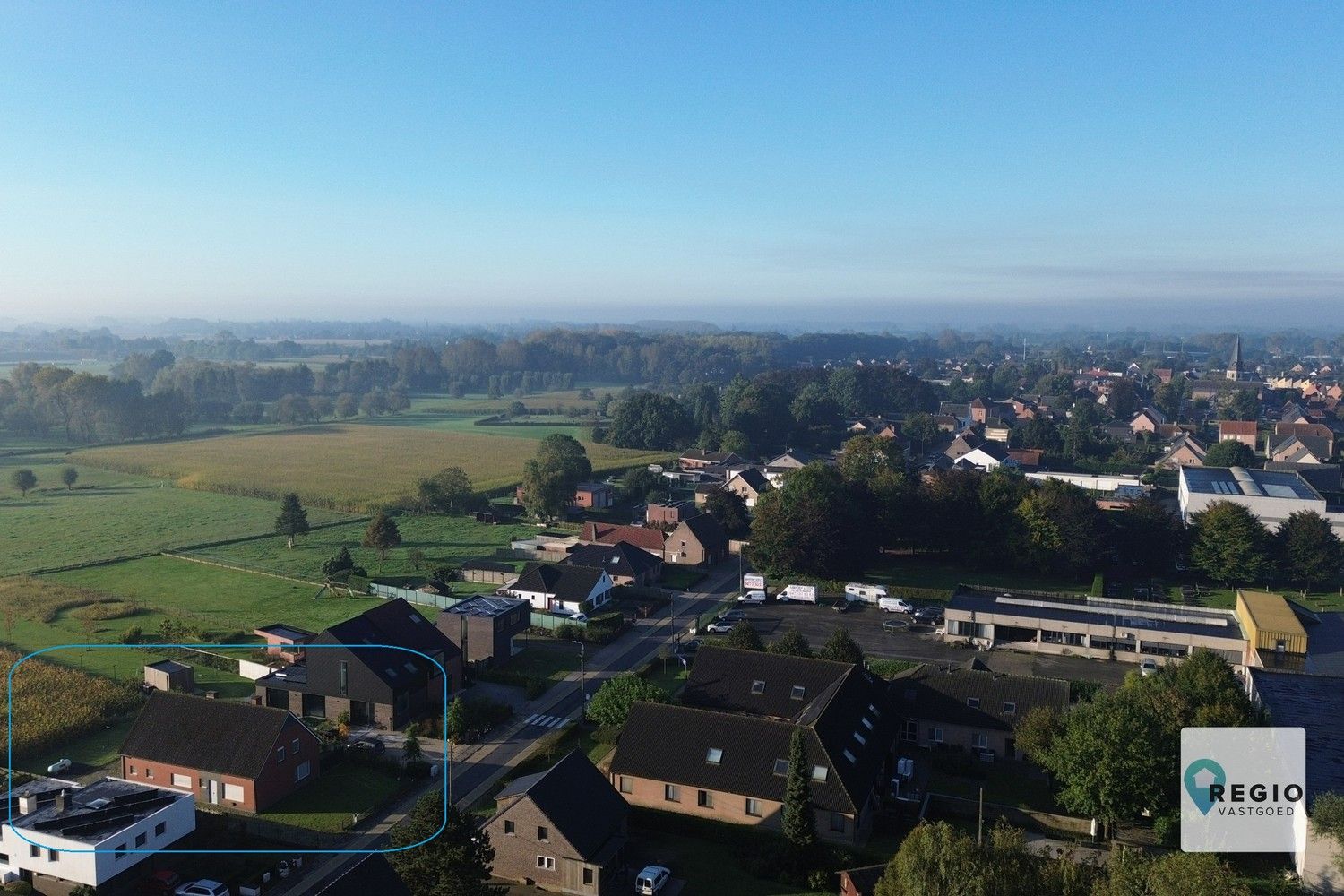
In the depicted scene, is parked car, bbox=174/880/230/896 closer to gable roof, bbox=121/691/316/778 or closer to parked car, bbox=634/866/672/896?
gable roof, bbox=121/691/316/778

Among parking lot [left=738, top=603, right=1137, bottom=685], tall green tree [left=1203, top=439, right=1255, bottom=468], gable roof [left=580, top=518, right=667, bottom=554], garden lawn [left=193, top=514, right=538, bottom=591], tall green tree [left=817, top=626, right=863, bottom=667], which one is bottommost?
parking lot [left=738, top=603, right=1137, bottom=685]

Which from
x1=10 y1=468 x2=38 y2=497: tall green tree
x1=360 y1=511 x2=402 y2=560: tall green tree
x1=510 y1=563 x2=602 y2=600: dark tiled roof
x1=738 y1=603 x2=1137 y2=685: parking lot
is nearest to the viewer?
x1=738 y1=603 x2=1137 y2=685: parking lot

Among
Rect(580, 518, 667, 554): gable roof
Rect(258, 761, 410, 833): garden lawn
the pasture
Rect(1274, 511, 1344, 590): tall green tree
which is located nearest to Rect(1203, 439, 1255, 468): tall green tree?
Rect(1274, 511, 1344, 590): tall green tree

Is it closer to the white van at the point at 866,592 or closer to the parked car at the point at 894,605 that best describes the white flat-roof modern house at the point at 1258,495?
the parked car at the point at 894,605

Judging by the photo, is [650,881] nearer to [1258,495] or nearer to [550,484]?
[550,484]

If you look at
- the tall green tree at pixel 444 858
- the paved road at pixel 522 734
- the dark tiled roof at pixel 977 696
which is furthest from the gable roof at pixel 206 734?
the dark tiled roof at pixel 977 696

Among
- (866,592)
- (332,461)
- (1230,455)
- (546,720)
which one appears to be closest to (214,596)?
(546,720)
